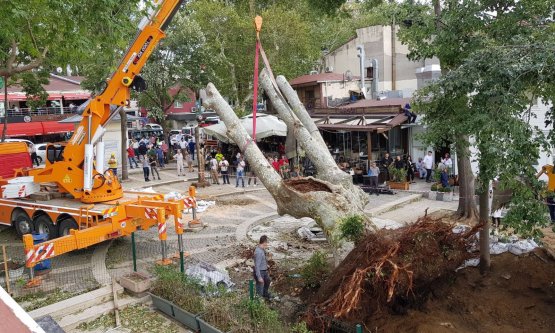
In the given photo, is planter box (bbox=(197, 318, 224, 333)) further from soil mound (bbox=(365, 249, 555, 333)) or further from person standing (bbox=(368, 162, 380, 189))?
person standing (bbox=(368, 162, 380, 189))

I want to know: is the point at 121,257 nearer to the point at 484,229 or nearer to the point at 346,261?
the point at 346,261

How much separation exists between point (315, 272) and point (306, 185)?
217 centimetres

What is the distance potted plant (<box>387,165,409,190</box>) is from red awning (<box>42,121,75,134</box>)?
24.9 m

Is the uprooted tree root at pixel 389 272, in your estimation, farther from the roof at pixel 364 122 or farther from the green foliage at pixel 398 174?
the roof at pixel 364 122

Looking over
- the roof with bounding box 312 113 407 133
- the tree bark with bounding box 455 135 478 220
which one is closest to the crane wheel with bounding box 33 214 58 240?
the tree bark with bounding box 455 135 478 220

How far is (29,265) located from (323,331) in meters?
5.62

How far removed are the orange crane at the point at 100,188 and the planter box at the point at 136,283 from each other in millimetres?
1015

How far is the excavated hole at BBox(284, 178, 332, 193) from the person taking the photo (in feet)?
33.6

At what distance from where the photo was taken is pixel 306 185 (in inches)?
414

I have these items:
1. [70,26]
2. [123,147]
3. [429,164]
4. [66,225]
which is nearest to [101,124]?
[70,26]

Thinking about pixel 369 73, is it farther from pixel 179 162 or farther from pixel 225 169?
pixel 179 162

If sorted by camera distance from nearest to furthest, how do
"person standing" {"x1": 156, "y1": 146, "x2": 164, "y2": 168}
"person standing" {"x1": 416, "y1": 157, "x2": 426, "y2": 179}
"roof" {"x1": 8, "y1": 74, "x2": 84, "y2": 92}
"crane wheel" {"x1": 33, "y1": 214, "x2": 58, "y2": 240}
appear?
"crane wheel" {"x1": 33, "y1": 214, "x2": 58, "y2": 240}, "person standing" {"x1": 416, "y1": 157, "x2": 426, "y2": 179}, "person standing" {"x1": 156, "y1": 146, "x2": 164, "y2": 168}, "roof" {"x1": 8, "y1": 74, "x2": 84, "y2": 92}

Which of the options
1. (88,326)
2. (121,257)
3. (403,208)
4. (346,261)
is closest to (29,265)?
(88,326)

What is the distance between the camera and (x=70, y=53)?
1104cm
